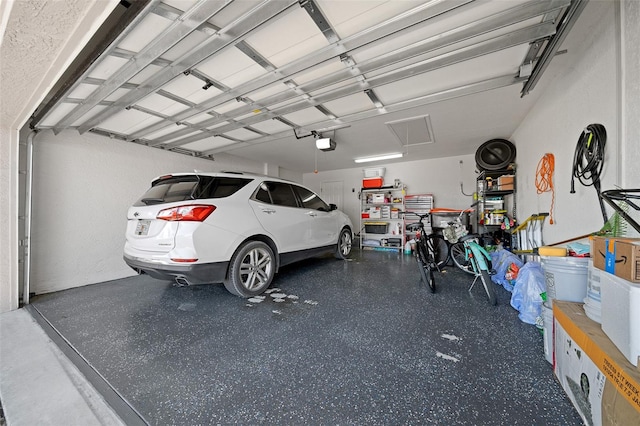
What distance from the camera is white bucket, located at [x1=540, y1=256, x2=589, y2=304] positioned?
132 centimetres

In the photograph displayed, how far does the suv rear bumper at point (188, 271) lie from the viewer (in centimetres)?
213

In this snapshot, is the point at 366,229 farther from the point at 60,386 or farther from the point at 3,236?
the point at 3,236

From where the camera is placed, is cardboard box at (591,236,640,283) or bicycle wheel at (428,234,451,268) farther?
bicycle wheel at (428,234,451,268)

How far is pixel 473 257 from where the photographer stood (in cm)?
267

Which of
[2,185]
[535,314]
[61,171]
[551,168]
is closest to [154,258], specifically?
[2,185]

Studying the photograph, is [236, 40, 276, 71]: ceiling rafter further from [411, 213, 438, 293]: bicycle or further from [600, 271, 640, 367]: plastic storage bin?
[411, 213, 438, 293]: bicycle

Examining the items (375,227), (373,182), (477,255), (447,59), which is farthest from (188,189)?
(375,227)

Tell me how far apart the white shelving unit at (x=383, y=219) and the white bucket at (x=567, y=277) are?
424 cm

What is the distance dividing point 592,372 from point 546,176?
258 centimetres

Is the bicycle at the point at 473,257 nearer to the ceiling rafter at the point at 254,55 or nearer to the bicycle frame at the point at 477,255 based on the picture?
the bicycle frame at the point at 477,255

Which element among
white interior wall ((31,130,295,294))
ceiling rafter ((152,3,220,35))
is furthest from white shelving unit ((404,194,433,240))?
white interior wall ((31,130,295,294))

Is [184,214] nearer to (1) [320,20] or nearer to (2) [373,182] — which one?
(1) [320,20]

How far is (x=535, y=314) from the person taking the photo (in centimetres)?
190

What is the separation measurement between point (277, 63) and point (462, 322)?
2842mm
